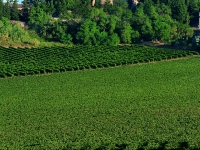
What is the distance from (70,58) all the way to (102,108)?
848 inches

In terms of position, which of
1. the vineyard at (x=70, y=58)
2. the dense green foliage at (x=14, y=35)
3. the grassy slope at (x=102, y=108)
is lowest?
the grassy slope at (x=102, y=108)

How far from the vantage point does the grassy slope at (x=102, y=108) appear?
78.3 ft

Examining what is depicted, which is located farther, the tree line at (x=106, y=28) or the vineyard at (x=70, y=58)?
the tree line at (x=106, y=28)

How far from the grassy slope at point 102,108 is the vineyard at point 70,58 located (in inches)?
84.1

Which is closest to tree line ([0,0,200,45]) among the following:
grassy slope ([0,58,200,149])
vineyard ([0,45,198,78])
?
vineyard ([0,45,198,78])

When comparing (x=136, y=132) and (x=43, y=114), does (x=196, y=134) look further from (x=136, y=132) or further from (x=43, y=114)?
(x=43, y=114)

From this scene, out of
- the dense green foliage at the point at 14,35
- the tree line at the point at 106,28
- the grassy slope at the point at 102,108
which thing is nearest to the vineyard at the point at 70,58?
the grassy slope at the point at 102,108

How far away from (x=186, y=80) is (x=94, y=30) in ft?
113

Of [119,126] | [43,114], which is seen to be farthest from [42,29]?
[119,126]

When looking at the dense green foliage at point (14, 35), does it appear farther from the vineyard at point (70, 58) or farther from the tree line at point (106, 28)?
the vineyard at point (70, 58)

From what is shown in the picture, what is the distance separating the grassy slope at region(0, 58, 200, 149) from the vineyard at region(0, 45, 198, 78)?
2135mm

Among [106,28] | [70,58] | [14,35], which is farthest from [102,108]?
[106,28]

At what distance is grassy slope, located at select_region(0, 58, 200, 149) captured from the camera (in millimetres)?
23859

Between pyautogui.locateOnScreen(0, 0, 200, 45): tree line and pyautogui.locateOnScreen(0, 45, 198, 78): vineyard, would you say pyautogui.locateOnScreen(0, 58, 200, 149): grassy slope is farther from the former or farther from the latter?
pyautogui.locateOnScreen(0, 0, 200, 45): tree line
